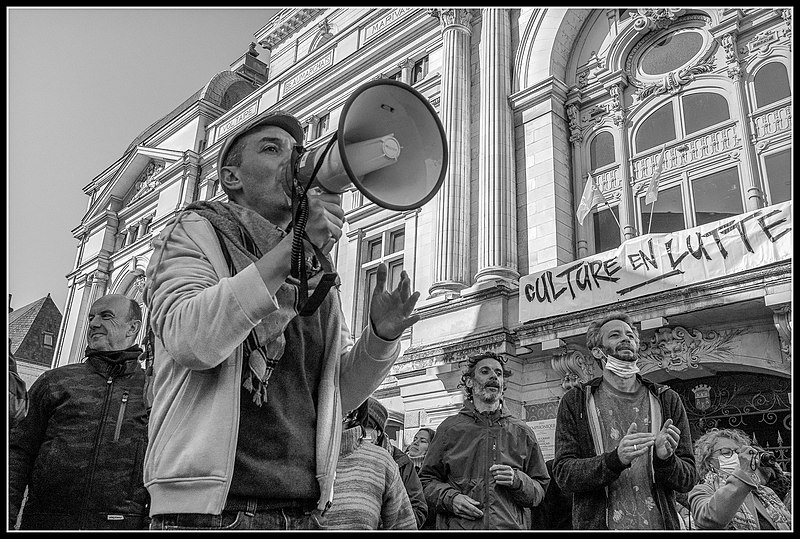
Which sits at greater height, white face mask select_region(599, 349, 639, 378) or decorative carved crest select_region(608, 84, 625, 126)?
decorative carved crest select_region(608, 84, 625, 126)

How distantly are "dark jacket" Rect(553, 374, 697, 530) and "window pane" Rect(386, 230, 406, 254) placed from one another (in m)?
11.2

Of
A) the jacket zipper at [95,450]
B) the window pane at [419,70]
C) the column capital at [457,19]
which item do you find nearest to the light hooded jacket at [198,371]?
the jacket zipper at [95,450]

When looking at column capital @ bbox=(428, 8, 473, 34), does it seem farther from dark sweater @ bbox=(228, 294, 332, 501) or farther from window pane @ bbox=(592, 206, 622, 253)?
dark sweater @ bbox=(228, 294, 332, 501)

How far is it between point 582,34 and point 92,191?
91.3 feet

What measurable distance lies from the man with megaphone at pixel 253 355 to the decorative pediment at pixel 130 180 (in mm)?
26662

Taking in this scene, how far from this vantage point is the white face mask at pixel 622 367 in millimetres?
3420

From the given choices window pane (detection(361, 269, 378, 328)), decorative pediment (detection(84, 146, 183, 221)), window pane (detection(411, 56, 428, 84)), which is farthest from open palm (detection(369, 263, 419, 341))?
decorative pediment (detection(84, 146, 183, 221))

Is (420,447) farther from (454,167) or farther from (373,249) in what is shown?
(373,249)

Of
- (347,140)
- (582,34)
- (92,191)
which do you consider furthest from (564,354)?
(92,191)

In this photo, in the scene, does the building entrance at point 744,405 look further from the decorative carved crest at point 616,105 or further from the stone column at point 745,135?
the decorative carved crest at point 616,105

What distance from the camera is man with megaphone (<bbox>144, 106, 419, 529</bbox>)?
4.46ft

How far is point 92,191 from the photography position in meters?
32.4

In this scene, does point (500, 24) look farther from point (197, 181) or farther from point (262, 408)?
point (197, 181)

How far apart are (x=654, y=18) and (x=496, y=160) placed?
12.2 ft
